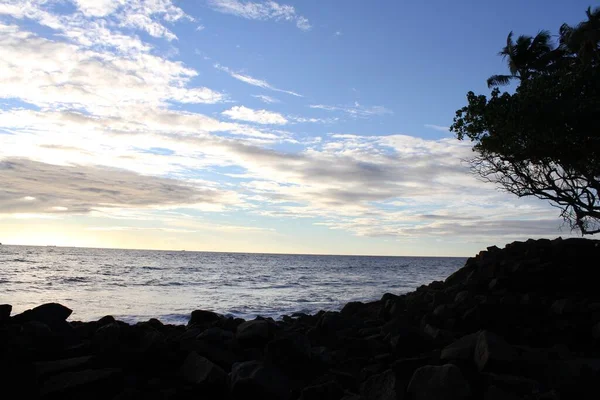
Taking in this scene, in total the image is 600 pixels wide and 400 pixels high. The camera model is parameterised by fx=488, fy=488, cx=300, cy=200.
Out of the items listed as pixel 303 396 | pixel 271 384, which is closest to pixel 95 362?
pixel 271 384

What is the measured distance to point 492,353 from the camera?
5.80m

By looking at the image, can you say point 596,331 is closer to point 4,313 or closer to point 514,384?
point 514,384

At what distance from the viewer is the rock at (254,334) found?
313 inches

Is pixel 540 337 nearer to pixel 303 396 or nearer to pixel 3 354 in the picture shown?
pixel 303 396

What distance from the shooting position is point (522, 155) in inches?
619

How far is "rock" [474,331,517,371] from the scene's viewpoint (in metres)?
5.73

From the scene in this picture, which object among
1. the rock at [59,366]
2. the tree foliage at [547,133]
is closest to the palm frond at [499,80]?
the tree foliage at [547,133]

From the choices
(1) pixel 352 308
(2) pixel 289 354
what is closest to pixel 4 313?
(2) pixel 289 354

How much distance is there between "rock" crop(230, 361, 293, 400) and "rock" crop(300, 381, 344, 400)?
442 mm

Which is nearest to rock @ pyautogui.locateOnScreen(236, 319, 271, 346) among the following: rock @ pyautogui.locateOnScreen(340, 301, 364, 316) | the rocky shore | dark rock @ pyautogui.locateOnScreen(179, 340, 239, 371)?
the rocky shore

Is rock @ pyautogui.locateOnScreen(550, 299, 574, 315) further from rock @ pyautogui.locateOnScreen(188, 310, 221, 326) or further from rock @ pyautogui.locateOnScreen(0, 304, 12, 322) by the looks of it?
rock @ pyautogui.locateOnScreen(0, 304, 12, 322)

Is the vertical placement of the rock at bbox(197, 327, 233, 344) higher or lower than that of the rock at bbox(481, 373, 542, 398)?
lower

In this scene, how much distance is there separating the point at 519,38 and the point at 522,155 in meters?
24.3

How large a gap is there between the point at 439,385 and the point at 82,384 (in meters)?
3.90
